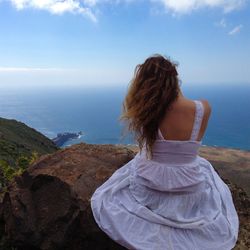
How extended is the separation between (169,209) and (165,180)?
35 centimetres

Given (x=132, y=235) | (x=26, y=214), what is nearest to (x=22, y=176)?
(x=26, y=214)

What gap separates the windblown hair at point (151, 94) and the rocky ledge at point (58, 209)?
2034 mm

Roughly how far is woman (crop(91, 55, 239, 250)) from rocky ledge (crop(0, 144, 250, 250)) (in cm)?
108

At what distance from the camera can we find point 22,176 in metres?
6.71

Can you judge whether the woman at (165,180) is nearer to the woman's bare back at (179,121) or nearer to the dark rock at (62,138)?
the woman's bare back at (179,121)

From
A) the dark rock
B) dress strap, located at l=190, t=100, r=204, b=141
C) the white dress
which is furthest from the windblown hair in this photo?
the dark rock

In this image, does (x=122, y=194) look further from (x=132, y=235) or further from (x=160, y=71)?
(x=160, y=71)

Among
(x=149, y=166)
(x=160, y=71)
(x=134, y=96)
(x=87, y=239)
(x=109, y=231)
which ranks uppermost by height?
(x=160, y=71)

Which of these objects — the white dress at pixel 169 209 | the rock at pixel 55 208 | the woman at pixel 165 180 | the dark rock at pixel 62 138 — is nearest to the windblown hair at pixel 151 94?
the woman at pixel 165 180

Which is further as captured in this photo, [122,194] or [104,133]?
[104,133]

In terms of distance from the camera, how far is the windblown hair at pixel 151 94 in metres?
4.30

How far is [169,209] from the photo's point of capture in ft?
14.8

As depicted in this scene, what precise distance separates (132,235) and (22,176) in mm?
2974

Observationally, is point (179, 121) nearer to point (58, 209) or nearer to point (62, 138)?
point (58, 209)
